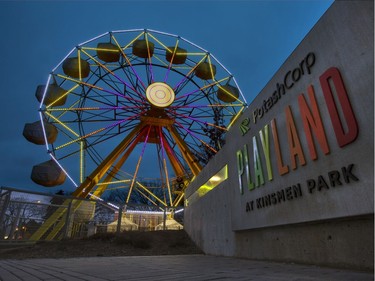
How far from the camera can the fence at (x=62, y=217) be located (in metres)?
9.23

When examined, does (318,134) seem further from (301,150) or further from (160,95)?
(160,95)

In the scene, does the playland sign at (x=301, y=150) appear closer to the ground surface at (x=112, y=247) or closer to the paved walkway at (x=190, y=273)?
the paved walkway at (x=190, y=273)

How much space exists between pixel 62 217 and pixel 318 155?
10.3 meters

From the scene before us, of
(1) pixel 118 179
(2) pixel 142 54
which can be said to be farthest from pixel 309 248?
(2) pixel 142 54

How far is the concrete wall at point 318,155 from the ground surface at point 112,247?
4715 millimetres

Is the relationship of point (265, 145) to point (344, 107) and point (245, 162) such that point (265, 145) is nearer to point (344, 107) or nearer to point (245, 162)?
point (245, 162)

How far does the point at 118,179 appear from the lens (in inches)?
677

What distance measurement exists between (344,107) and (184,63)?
56.4 ft

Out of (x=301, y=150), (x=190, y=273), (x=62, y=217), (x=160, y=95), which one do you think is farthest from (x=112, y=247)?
(x=160, y=95)

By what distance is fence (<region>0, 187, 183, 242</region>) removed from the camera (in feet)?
30.3

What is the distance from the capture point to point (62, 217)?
11.0m

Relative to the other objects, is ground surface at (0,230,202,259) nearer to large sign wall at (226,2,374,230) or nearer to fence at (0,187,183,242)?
fence at (0,187,183,242)

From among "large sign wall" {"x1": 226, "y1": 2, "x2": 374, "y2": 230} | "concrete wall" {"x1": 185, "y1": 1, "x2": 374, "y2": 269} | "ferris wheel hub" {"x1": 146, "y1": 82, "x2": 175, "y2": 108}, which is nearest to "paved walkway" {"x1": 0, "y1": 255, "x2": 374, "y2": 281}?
"concrete wall" {"x1": 185, "y1": 1, "x2": 374, "y2": 269}

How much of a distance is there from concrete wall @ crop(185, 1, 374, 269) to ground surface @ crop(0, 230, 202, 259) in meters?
4.72
